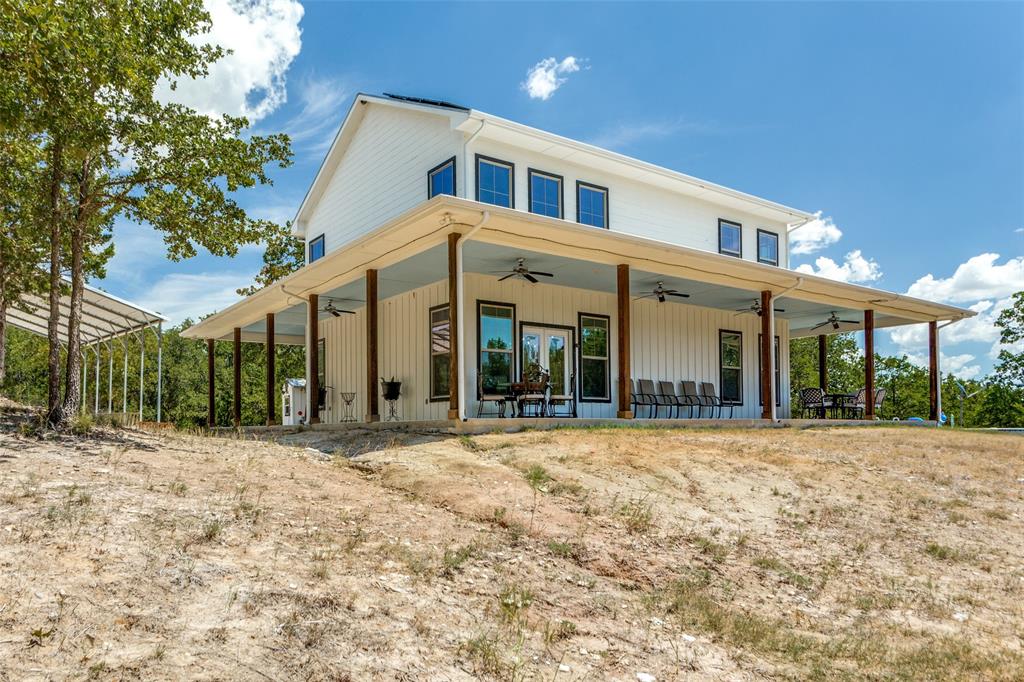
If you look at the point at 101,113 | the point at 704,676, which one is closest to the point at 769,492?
the point at 704,676

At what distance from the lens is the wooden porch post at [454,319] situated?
10.2 metres

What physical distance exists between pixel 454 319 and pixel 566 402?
16.7ft

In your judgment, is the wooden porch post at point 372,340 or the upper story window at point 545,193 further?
the upper story window at point 545,193

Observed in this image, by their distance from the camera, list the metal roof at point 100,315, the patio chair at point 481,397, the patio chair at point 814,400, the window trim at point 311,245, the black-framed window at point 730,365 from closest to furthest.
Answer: the patio chair at point 481,397 < the metal roof at point 100,315 < the patio chair at point 814,400 < the black-framed window at point 730,365 < the window trim at point 311,245

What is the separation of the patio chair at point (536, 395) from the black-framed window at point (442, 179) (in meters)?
Result: 4.02

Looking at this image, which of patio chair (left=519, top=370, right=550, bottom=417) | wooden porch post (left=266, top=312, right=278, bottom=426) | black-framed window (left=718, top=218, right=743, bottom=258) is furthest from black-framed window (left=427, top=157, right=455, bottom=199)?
black-framed window (left=718, top=218, right=743, bottom=258)

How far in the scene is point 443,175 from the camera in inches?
575

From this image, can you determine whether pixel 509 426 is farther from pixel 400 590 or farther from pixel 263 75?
pixel 263 75

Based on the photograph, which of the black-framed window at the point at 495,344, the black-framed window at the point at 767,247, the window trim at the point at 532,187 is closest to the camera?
the black-framed window at the point at 495,344

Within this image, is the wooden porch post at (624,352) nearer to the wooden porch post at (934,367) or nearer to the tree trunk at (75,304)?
the tree trunk at (75,304)

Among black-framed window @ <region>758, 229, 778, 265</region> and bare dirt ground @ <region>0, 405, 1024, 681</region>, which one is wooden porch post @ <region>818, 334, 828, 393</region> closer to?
black-framed window @ <region>758, 229, 778, 265</region>

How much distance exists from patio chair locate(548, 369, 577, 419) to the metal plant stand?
4.89 metres

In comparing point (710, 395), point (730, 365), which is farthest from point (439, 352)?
point (730, 365)

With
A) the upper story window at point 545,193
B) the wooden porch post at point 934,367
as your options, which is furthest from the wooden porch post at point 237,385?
the wooden porch post at point 934,367
